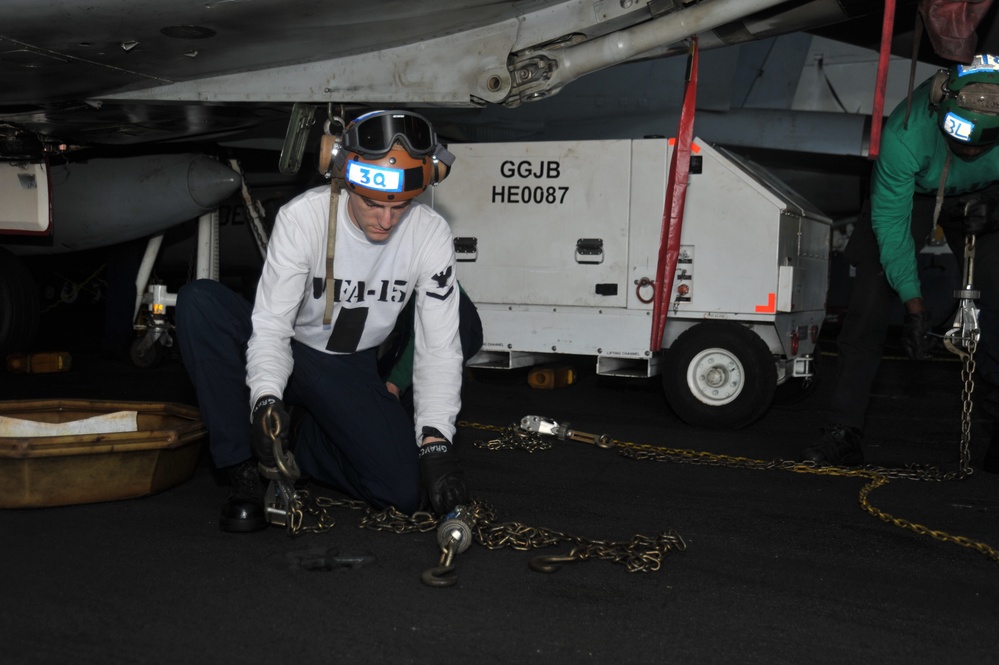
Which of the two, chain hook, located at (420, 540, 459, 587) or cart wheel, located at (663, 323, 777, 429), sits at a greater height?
cart wheel, located at (663, 323, 777, 429)

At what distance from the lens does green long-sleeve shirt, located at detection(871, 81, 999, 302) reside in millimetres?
3680

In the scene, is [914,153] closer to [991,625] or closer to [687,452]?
[687,452]

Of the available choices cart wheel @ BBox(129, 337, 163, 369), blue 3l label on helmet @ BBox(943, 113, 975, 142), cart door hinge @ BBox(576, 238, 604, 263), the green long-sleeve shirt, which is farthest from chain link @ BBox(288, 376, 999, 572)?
cart wheel @ BBox(129, 337, 163, 369)

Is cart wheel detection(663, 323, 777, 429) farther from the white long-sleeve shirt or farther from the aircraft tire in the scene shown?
the aircraft tire

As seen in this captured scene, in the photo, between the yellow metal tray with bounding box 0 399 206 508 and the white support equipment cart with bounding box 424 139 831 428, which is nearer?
the yellow metal tray with bounding box 0 399 206 508

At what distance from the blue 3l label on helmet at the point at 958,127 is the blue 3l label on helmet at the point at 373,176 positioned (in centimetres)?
220

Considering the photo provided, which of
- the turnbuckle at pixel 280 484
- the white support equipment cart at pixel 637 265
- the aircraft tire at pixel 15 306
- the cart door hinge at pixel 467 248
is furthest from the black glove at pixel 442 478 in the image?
the aircraft tire at pixel 15 306

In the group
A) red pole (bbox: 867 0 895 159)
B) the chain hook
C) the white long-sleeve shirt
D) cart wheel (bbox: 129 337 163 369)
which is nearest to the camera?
the chain hook

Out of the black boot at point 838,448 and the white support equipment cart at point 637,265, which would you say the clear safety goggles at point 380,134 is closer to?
the black boot at point 838,448

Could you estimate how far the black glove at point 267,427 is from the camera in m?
2.45

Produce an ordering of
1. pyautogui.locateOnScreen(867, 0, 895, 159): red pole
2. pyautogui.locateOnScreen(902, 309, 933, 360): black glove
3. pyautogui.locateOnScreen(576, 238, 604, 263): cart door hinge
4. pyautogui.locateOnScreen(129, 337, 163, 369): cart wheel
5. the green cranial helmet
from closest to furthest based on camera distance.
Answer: pyautogui.locateOnScreen(867, 0, 895, 159): red pole, the green cranial helmet, pyautogui.locateOnScreen(902, 309, 933, 360): black glove, pyautogui.locateOnScreen(576, 238, 604, 263): cart door hinge, pyautogui.locateOnScreen(129, 337, 163, 369): cart wheel

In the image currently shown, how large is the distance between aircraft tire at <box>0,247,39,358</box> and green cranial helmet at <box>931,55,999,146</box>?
198 inches

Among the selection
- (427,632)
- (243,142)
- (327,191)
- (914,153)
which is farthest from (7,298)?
(914,153)

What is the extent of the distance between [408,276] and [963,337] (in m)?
2.24
